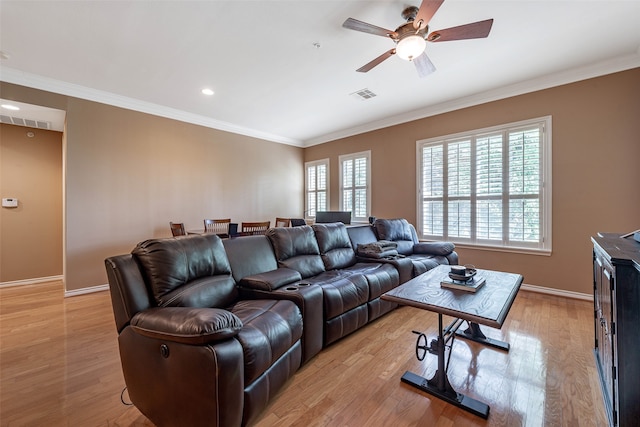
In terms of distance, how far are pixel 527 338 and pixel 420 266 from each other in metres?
1.21

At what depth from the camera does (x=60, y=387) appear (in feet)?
6.06

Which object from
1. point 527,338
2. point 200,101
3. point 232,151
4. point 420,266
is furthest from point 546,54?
point 232,151

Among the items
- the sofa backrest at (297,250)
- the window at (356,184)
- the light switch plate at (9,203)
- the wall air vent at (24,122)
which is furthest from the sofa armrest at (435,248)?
the light switch plate at (9,203)

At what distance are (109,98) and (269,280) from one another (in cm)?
407

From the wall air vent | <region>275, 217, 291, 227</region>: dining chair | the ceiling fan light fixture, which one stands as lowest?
<region>275, 217, 291, 227</region>: dining chair

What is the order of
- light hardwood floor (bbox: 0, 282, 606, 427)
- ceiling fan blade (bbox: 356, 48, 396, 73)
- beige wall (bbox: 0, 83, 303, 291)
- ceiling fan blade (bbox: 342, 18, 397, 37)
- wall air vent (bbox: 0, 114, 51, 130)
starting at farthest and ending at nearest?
wall air vent (bbox: 0, 114, 51, 130) < beige wall (bbox: 0, 83, 303, 291) < ceiling fan blade (bbox: 356, 48, 396, 73) < ceiling fan blade (bbox: 342, 18, 397, 37) < light hardwood floor (bbox: 0, 282, 606, 427)

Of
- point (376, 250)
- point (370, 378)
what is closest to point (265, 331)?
point (370, 378)

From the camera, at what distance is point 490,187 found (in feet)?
13.3

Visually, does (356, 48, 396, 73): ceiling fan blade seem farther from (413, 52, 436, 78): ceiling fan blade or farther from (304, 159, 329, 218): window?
(304, 159, 329, 218): window

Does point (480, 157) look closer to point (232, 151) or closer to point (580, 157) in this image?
point (580, 157)

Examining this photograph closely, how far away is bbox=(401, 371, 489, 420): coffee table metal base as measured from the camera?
5.20 feet

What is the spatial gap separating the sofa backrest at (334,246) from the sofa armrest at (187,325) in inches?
A: 71.2

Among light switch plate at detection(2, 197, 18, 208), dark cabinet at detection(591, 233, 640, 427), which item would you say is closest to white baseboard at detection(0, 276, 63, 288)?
light switch plate at detection(2, 197, 18, 208)

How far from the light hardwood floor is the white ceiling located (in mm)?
2993
